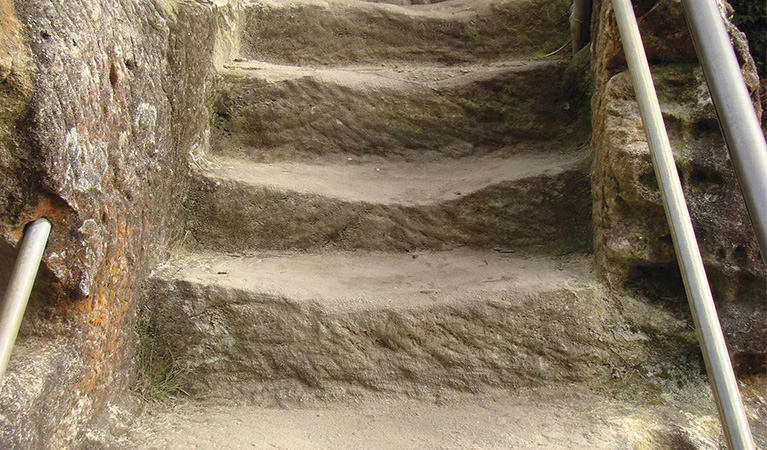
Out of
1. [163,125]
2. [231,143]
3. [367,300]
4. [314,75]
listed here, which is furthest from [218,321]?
[314,75]

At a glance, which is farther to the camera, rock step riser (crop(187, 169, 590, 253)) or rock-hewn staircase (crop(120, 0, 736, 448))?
rock step riser (crop(187, 169, 590, 253))

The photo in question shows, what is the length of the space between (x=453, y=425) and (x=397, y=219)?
60 cm

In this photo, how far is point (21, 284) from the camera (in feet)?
2.97

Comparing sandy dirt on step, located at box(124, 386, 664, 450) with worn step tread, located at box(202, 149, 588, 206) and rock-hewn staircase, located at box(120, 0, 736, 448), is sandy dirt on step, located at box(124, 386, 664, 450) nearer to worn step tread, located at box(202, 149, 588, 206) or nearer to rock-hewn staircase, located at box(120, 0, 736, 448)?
rock-hewn staircase, located at box(120, 0, 736, 448)

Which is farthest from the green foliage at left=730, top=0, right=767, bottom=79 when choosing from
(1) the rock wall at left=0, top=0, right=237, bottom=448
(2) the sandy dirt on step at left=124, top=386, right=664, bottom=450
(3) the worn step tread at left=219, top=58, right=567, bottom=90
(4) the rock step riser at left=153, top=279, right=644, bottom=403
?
(1) the rock wall at left=0, top=0, right=237, bottom=448

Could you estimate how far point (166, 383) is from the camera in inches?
51.1

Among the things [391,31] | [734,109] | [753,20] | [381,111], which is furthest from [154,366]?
[753,20]

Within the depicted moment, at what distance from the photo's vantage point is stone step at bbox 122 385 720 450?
1151 millimetres

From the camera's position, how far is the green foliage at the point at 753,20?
199 centimetres

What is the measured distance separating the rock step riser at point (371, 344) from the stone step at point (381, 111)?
0.63m

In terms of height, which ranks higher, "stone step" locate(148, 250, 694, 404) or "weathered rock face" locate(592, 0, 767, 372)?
"weathered rock face" locate(592, 0, 767, 372)

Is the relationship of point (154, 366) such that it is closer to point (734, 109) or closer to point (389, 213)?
point (389, 213)

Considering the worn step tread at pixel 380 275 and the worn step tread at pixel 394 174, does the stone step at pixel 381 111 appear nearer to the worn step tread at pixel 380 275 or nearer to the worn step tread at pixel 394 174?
the worn step tread at pixel 394 174

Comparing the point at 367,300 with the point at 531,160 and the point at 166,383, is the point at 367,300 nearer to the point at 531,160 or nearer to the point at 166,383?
the point at 166,383
